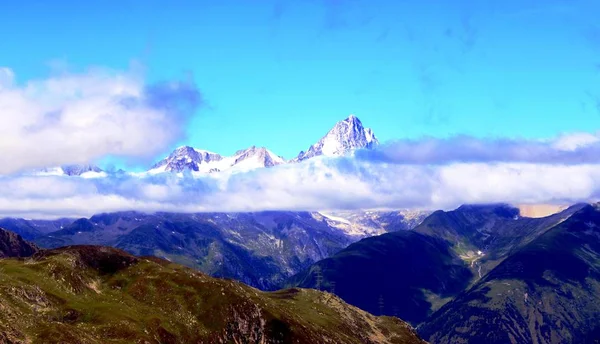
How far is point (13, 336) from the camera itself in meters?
198
